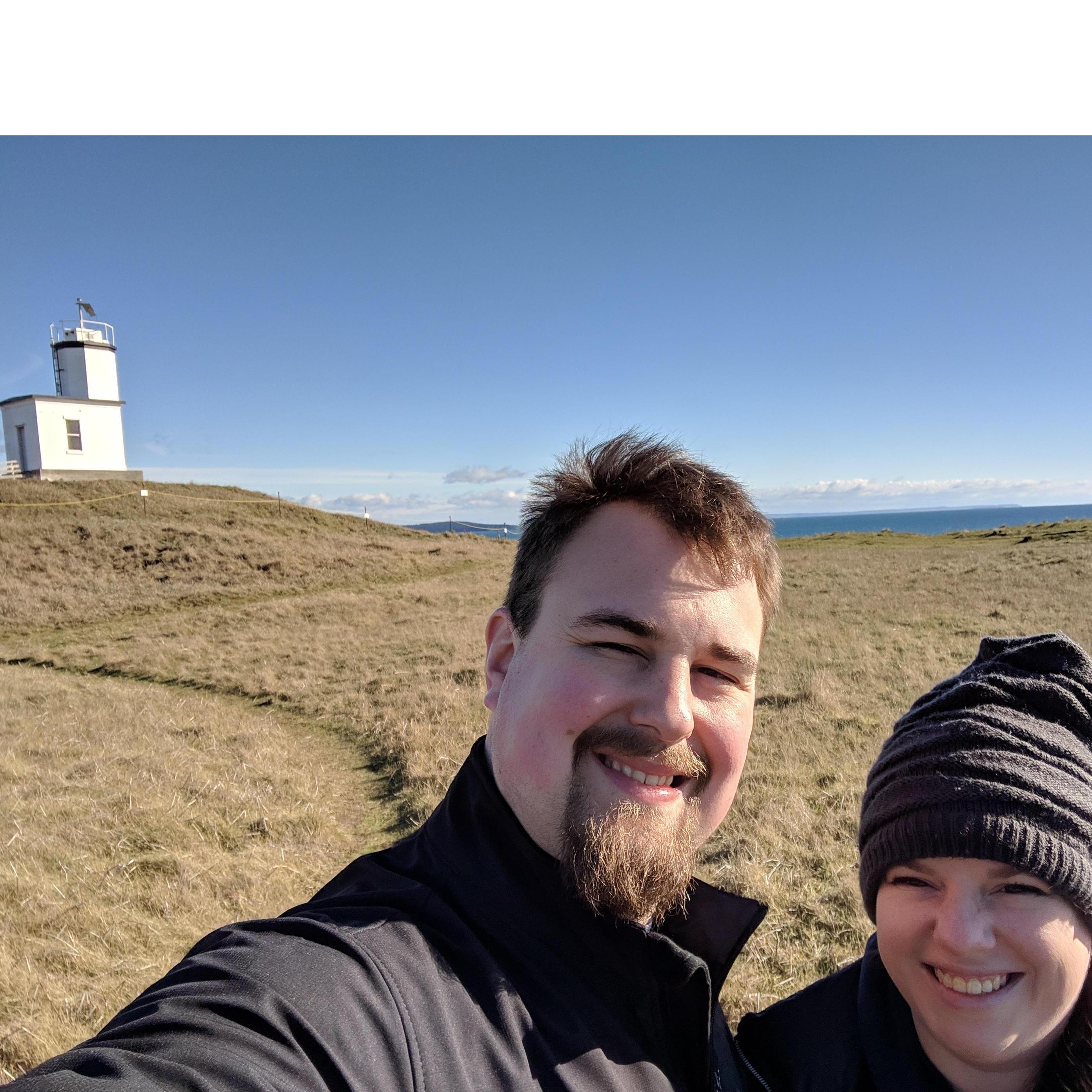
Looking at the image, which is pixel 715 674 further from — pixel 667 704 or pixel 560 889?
pixel 560 889

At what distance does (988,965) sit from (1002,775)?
0.51m

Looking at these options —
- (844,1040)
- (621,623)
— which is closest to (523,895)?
(621,623)

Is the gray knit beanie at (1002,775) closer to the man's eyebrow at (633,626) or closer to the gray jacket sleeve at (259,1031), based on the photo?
the man's eyebrow at (633,626)

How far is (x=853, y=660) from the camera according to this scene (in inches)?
470

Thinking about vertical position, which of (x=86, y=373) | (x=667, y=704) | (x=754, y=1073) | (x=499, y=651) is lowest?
(x=754, y=1073)

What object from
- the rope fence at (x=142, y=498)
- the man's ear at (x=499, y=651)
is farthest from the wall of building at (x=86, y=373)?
the man's ear at (x=499, y=651)

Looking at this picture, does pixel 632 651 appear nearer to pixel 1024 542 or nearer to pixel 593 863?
pixel 593 863

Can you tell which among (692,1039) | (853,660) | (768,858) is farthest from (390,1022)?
(853,660)

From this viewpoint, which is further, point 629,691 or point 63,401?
point 63,401

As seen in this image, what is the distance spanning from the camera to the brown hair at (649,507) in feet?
6.42

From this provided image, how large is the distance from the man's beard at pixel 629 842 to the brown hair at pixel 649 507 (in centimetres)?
50

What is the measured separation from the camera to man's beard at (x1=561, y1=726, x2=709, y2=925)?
1.64 m

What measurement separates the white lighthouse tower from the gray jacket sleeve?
4406 cm

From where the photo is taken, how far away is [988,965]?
1.78 meters
